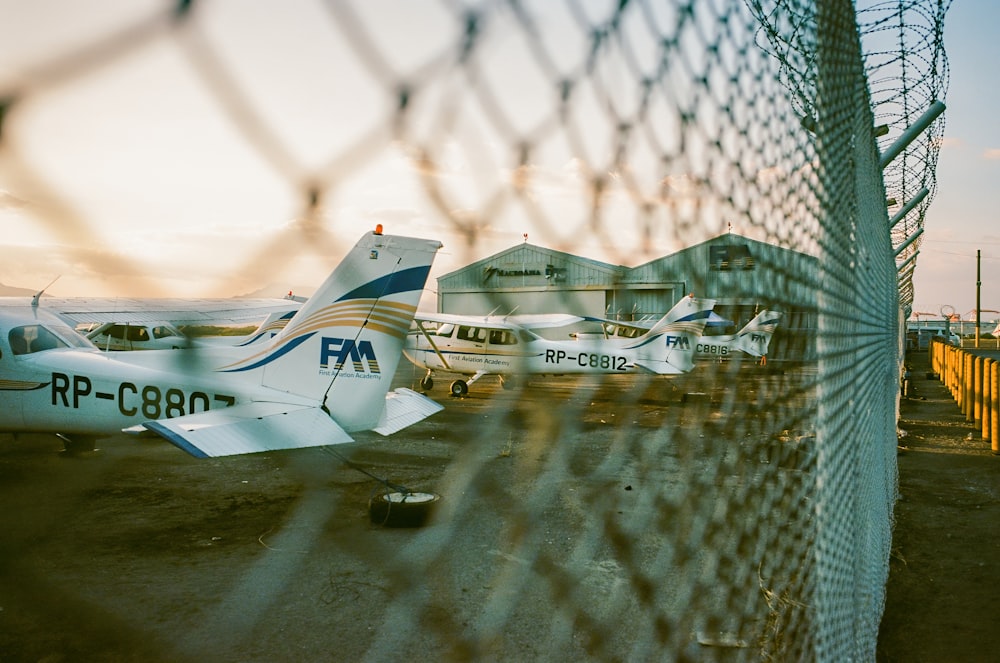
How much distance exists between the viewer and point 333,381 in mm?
6773

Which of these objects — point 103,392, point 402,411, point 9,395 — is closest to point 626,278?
point 402,411

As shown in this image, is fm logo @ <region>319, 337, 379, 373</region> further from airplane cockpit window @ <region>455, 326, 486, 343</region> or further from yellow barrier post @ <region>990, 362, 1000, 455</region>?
airplane cockpit window @ <region>455, 326, 486, 343</region>

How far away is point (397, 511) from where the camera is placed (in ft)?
18.5

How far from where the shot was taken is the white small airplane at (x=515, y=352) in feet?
49.3

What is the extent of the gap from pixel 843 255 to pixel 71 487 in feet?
23.9

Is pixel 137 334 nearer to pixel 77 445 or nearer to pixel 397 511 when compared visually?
A: pixel 77 445

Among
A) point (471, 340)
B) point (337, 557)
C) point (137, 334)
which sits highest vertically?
point (137, 334)

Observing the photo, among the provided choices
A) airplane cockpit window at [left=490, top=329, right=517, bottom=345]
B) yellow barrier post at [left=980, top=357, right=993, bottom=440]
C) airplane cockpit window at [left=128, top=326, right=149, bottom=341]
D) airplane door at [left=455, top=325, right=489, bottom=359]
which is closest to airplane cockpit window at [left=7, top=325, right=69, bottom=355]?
airplane cockpit window at [left=128, top=326, right=149, bottom=341]

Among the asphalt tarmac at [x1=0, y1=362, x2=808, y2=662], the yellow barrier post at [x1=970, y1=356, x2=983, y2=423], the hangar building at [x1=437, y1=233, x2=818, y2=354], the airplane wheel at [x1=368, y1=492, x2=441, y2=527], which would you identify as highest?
the hangar building at [x1=437, y1=233, x2=818, y2=354]

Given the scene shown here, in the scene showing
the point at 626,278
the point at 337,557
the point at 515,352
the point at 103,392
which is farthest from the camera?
the point at 515,352

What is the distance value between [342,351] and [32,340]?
346 centimetres

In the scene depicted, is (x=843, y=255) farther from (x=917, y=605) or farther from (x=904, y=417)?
(x=904, y=417)

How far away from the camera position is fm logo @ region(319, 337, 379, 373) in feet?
22.0

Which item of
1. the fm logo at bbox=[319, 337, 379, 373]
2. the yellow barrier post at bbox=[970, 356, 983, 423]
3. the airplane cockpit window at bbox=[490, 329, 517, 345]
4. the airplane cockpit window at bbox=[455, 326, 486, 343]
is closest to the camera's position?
the fm logo at bbox=[319, 337, 379, 373]
